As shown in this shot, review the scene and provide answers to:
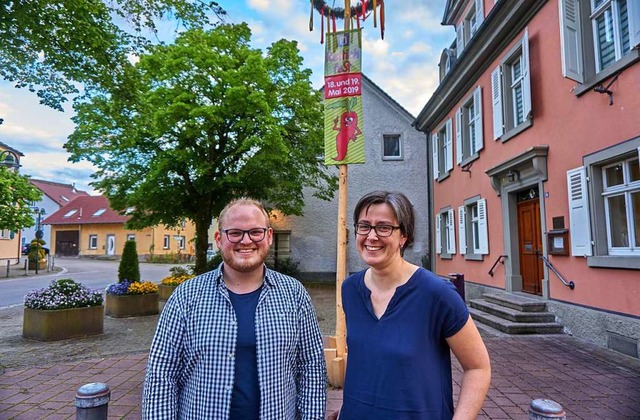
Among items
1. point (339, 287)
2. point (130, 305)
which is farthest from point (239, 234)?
point (130, 305)

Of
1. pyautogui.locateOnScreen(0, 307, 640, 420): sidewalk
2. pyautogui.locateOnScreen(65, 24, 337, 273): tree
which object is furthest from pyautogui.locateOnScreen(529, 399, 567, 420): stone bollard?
pyautogui.locateOnScreen(65, 24, 337, 273): tree

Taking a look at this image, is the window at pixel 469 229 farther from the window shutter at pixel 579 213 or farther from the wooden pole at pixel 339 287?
the wooden pole at pixel 339 287

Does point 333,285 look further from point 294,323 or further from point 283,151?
point 294,323

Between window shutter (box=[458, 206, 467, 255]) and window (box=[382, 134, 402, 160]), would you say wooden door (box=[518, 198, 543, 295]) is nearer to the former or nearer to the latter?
window shutter (box=[458, 206, 467, 255])

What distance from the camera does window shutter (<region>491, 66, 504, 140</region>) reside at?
9.56 m

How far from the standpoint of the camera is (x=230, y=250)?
73.0 inches

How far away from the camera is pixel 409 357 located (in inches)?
57.8

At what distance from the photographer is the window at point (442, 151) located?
1405 cm

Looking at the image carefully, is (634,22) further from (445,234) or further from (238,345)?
(445,234)

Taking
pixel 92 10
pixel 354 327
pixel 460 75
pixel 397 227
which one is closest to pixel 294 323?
pixel 354 327

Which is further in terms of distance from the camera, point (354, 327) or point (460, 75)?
point (460, 75)

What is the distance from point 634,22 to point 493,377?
17.2 ft

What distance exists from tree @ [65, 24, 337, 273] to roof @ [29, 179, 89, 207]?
47276mm

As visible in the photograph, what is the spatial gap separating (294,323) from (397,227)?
666mm
